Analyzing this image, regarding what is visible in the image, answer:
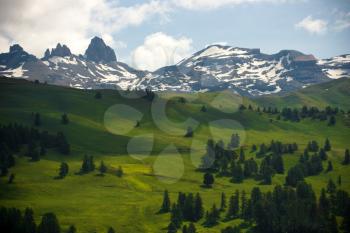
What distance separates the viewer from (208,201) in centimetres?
19150

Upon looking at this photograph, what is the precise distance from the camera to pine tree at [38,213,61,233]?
13775 cm

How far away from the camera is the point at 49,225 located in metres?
140

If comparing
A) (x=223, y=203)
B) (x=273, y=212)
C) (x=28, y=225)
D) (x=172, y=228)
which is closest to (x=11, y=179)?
(x=28, y=225)

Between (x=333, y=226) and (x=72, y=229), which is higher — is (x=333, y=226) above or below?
above

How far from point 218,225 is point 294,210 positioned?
2495 cm

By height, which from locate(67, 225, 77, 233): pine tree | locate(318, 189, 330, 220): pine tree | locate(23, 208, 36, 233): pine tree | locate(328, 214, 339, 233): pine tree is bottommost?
locate(67, 225, 77, 233): pine tree

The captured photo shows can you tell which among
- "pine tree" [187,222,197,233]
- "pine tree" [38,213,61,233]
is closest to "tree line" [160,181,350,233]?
"pine tree" [187,222,197,233]

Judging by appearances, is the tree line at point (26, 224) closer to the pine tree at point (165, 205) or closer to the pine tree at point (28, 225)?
the pine tree at point (28, 225)

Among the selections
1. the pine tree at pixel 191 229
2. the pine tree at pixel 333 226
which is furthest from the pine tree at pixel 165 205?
the pine tree at pixel 333 226

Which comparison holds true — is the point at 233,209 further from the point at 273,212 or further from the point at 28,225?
the point at 28,225

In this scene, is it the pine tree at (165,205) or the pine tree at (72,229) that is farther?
the pine tree at (165,205)

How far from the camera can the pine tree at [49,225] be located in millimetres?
137750

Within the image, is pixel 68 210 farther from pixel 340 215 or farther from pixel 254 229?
pixel 340 215

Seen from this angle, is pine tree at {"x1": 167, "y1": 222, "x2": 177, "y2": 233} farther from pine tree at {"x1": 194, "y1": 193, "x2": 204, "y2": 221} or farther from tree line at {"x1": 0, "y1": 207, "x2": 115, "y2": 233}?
tree line at {"x1": 0, "y1": 207, "x2": 115, "y2": 233}
